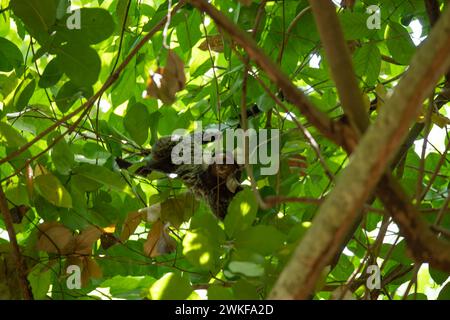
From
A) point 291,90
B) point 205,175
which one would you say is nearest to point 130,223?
point 205,175

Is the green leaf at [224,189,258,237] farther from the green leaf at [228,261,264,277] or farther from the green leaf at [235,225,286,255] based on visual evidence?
the green leaf at [228,261,264,277]

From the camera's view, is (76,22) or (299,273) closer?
(299,273)

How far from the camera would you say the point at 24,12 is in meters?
1.12

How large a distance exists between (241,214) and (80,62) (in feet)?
1.34

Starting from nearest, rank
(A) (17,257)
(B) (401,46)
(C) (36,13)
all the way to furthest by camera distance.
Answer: (A) (17,257) < (C) (36,13) < (B) (401,46)

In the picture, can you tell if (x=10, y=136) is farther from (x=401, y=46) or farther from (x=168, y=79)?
(x=401, y=46)

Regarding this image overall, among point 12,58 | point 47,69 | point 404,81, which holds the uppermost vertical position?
point 12,58

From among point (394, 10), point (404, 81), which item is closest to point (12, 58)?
point (394, 10)

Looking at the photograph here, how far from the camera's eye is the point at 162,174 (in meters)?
1.41
